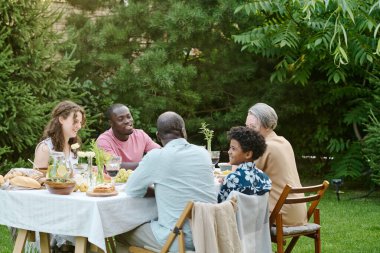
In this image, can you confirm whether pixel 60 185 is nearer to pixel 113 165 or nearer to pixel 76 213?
pixel 76 213

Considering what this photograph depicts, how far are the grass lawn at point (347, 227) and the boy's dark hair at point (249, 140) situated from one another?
2.20m

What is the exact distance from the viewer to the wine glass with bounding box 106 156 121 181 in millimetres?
4820

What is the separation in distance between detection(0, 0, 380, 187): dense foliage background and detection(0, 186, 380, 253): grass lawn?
23.1 inches

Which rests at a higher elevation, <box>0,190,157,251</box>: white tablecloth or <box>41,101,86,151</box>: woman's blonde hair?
<box>41,101,86,151</box>: woman's blonde hair

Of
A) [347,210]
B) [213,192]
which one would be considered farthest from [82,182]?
[347,210]

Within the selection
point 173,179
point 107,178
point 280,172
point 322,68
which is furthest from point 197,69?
point 173,179

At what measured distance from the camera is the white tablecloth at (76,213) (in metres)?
4.30

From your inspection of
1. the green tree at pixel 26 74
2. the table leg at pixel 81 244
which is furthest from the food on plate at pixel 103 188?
the green tree at pixel 26 74

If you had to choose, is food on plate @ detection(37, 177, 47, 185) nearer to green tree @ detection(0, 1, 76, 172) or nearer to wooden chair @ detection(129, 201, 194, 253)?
wooden chair @ detection(129, 201, 194, 253)

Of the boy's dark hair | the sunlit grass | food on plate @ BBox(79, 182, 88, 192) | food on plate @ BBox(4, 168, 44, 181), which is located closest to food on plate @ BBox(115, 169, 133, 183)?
food on plate @ BBox(79, 182, 88, 192)

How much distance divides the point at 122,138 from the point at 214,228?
242 cm

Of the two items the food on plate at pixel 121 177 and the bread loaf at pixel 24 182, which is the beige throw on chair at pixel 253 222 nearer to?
the food on plate at pixel 121 177

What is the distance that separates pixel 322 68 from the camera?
36.6ft

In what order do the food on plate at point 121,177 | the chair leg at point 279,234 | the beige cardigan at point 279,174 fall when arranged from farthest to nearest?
the beige cardigan at point 279,174, the food on plate at point 121,177, the chair leg at point 279,234
